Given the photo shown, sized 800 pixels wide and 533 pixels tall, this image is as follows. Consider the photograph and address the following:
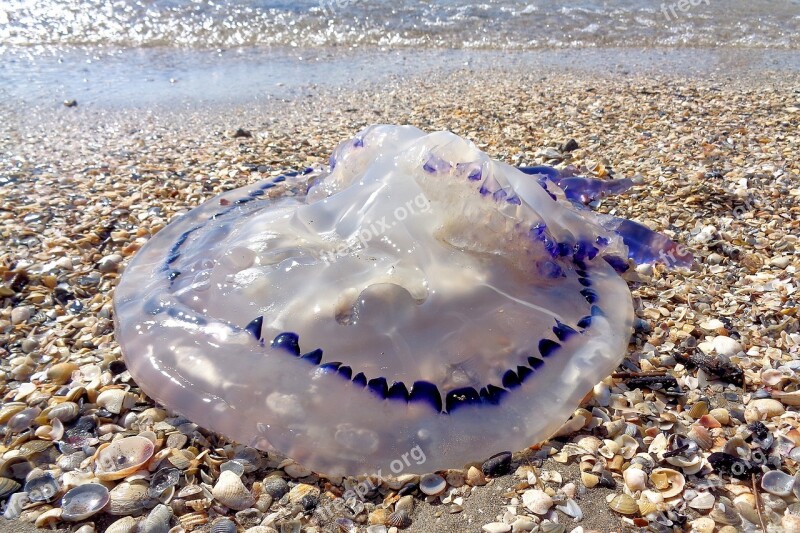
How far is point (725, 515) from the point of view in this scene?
1869 mm

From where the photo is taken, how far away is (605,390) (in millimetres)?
2412

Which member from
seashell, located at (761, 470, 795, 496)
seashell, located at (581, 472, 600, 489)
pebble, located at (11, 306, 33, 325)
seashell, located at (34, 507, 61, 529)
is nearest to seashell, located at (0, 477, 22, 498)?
seashell, located at (34, 507, 61, 529)

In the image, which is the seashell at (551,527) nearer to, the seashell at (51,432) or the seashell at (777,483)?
the seashell at (777,483)

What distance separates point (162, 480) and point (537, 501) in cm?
128

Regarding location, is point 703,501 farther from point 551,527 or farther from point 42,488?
point 42,488

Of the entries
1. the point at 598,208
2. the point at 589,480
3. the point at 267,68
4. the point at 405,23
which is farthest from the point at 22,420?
the point at 405,23

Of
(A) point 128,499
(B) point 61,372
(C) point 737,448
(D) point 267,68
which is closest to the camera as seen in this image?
(A) point 128,499

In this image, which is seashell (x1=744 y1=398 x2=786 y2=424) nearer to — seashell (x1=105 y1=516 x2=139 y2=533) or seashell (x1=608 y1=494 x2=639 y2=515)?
seashell (x1=608 y1=494 x2=639 y2=515)

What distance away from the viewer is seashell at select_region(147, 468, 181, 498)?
6.66 feet

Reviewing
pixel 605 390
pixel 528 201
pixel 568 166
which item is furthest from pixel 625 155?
pixel 605 390

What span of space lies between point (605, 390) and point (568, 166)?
260 cm

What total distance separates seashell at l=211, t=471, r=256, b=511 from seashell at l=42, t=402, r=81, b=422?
742 mm

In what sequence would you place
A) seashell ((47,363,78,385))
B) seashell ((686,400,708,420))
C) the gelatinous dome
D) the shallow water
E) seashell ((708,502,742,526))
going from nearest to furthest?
seashell ((708,502,742,526))
the gelatinous dome
seashell ((686,400,708,420))
seashell ((47,363,78,385))
the shallow water

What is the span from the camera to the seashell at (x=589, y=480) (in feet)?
6.62
